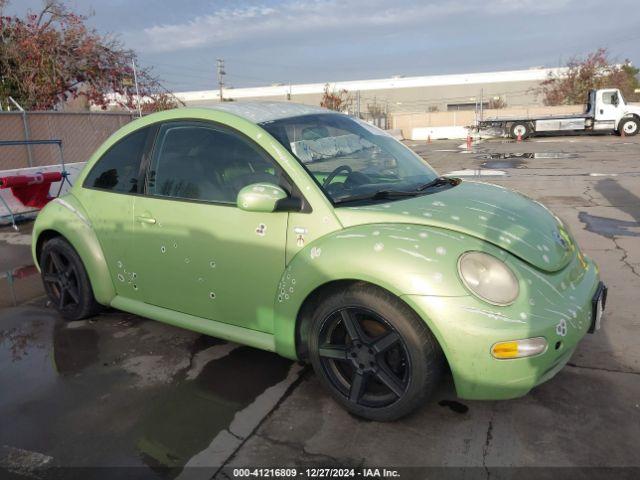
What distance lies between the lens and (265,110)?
341 centimetres

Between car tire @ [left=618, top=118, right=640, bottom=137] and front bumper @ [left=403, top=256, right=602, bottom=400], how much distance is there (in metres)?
29.3

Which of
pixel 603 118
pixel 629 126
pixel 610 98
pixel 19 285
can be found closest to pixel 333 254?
pixel 19 285

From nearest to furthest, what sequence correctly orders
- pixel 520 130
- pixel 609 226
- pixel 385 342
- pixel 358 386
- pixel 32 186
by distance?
pixel 385 342 < pixel 358 386 < pixel 609 226 < pixel 32 186 < pixel 520 130

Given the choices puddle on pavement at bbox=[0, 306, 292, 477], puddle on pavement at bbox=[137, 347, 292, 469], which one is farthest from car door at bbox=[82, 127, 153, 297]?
puddle on pavement at bbox=[137, 347, 292, 469]

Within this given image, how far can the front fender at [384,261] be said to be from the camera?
2.41 metres

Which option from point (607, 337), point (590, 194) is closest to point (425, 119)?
point (590, 194)

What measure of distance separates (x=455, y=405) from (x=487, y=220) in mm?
1028

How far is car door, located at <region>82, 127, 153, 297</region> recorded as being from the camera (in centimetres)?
361

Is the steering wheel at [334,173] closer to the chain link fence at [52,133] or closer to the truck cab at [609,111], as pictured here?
the chain link fence at [52,133]

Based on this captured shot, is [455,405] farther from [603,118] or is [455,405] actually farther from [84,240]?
[603,118]

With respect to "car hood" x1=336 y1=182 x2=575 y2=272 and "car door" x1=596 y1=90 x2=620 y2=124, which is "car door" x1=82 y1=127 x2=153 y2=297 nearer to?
"car hood" x1=336 y1=182 x2=575 y2=272

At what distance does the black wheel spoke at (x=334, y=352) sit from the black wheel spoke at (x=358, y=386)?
0.37 feet

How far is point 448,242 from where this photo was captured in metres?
2.52

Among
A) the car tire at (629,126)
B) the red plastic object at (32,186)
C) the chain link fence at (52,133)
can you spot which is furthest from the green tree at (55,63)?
the car tire at (629,126)
